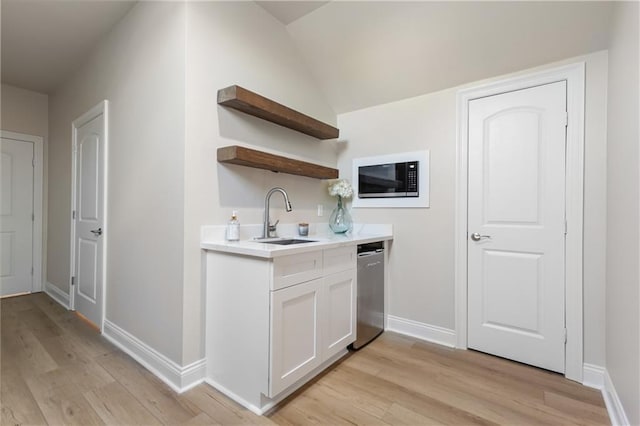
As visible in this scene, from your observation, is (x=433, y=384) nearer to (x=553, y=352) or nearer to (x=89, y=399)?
(x=553, y=352)

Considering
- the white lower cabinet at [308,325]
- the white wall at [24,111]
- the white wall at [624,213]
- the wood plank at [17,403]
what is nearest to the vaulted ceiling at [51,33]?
the white wall at [24,111]

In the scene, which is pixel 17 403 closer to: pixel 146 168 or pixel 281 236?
pixel 146 168

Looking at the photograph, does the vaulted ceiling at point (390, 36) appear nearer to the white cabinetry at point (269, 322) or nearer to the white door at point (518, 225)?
the white door at point (518, 225)

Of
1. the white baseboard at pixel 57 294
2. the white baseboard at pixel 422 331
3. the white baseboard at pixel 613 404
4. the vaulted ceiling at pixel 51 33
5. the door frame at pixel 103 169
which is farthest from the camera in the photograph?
the white baseboard at pixel 57 294

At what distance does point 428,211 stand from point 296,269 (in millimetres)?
1437

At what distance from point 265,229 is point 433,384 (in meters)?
1.55

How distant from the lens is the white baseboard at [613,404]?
1433mm

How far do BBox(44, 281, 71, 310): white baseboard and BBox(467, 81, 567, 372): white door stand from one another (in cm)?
412

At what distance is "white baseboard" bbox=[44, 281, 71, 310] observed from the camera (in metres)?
3.23

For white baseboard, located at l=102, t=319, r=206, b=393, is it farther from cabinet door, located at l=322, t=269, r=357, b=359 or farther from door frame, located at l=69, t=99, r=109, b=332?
cabinet door, located at l=322, t=269, r=357, b=359

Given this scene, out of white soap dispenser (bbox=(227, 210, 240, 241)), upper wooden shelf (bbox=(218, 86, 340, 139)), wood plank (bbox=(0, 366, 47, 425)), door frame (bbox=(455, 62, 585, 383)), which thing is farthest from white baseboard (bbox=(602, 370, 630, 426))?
wood plank (bbox=(0, 366, 47, 425))

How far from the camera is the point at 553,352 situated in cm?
202

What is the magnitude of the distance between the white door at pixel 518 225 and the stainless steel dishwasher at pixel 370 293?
0.73 meters

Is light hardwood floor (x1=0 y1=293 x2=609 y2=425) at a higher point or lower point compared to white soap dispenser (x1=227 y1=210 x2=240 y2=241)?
lower
